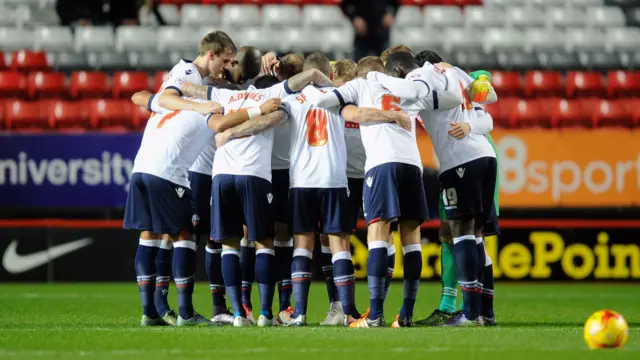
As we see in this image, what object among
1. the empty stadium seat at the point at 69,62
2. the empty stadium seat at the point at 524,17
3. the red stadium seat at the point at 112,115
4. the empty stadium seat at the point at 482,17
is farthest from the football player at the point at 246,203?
the empty stadium seat at the point at 524,17

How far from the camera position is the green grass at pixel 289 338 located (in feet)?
20.9

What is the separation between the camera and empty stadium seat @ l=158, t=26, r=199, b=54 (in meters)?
17.5

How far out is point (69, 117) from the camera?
1590 cm

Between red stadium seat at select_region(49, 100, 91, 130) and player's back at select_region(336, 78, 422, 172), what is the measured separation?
27.5 feet

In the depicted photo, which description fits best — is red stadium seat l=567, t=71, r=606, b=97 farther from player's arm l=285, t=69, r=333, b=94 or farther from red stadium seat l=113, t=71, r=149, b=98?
player's arm l=285, t=69, r=333, b=94

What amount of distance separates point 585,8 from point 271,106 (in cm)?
1209

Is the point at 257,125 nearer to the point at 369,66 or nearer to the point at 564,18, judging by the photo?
the point at 369,66

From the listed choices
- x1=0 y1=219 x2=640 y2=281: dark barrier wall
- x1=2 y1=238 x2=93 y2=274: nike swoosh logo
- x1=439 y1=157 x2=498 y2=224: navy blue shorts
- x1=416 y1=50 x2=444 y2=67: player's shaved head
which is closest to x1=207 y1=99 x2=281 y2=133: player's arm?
x1=416 y1=50 x2=444 y2=67: player's shaved head

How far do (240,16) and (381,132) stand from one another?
1053 centimetres

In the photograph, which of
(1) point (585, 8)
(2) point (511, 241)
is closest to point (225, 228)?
(2) point (511, 241)

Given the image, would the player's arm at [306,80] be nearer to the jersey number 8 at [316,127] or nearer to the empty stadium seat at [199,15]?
the jersey number 8 at [316,127]

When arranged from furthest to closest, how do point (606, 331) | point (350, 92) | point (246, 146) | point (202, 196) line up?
1. point (202, 196)
2. point (246, 146)
3. point (350, 92)
4. point (606, 331)

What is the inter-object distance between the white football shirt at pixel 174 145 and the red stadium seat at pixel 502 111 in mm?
8049

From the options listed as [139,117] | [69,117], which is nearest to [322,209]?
[139,117]
